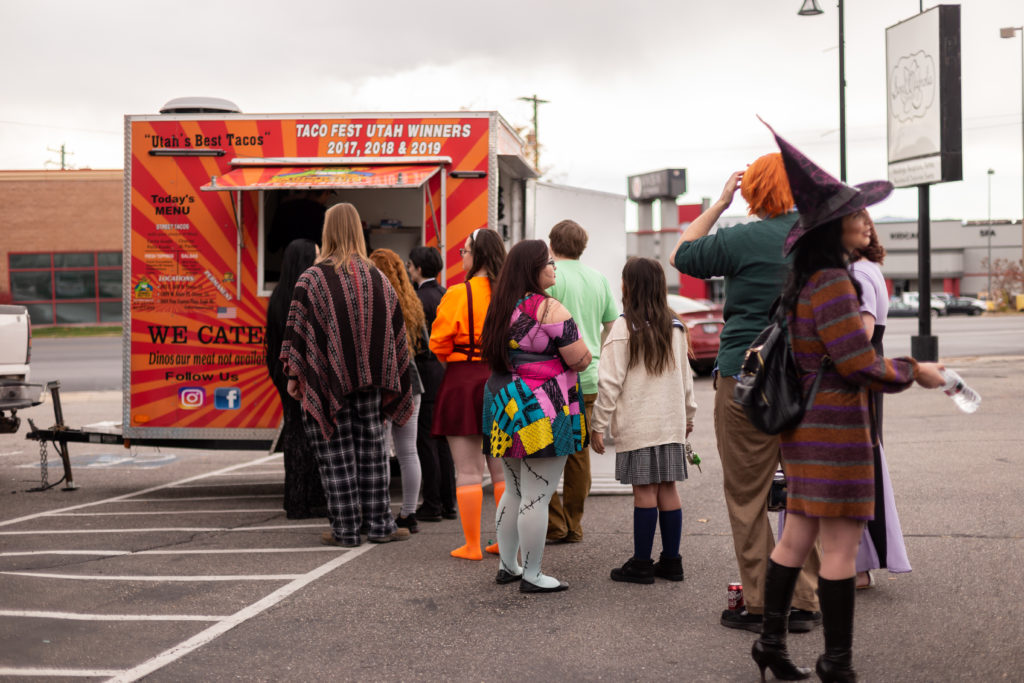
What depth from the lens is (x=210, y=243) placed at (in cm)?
800

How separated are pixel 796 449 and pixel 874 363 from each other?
417 mm

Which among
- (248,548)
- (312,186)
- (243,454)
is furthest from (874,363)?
(243,454)

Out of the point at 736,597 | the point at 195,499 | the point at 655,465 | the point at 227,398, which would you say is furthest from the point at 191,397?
the point at 736,597

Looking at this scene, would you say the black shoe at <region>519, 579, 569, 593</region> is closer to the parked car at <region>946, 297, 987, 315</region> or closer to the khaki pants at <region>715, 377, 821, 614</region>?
the khaki pants at <region>715, 377, 821, 614</region>

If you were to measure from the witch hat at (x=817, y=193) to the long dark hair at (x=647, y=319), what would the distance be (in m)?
1.76

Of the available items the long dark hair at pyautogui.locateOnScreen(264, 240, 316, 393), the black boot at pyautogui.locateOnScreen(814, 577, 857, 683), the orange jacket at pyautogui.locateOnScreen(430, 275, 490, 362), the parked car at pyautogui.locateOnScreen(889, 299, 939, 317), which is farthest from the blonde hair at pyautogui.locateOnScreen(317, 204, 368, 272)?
the parked car at pyautogui.locateOnScreen(889, 299, 939, 317)

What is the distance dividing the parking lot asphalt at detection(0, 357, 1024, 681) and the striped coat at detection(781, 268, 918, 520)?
33.4 inches

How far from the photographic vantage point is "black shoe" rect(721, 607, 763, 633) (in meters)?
4.65

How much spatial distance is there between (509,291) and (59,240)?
38.8 metres

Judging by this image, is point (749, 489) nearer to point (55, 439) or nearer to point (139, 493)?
point (139, 493)

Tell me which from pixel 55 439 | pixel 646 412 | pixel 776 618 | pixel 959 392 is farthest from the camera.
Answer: pixel 55 439

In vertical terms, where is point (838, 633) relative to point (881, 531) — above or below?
below

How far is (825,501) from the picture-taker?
3.65m

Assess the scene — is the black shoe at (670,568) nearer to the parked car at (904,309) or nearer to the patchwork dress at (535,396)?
the patchwork dress at (535,396)
